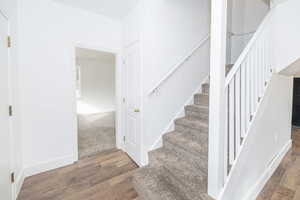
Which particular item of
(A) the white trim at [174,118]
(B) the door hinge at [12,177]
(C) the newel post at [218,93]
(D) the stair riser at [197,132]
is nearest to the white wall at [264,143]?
(C) the newel post at [218,93]

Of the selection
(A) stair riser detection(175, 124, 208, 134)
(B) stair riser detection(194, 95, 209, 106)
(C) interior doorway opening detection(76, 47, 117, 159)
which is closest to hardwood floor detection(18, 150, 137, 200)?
(A) stair riser detection(175, 124, 208, 134)

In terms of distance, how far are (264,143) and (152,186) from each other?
1566mm

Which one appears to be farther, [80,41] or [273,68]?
[80,41]

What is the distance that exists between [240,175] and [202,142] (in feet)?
1.80

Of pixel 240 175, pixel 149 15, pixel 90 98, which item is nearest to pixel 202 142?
pixel 240 175

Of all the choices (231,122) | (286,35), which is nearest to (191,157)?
(231,122)

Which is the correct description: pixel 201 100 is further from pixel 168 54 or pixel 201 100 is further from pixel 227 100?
pixel 227 100

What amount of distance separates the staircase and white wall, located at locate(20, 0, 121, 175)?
4.91ft

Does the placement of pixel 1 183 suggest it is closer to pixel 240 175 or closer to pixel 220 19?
pixel 240 175

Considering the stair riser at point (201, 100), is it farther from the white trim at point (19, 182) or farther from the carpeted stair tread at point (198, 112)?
the white trim at point (19, 182)

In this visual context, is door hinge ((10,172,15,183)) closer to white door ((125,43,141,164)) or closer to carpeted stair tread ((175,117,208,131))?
white door ((125,43,141,164))

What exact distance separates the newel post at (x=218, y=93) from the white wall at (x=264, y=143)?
19cm

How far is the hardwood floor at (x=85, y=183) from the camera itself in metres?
1.69

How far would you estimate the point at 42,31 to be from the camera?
212cm
